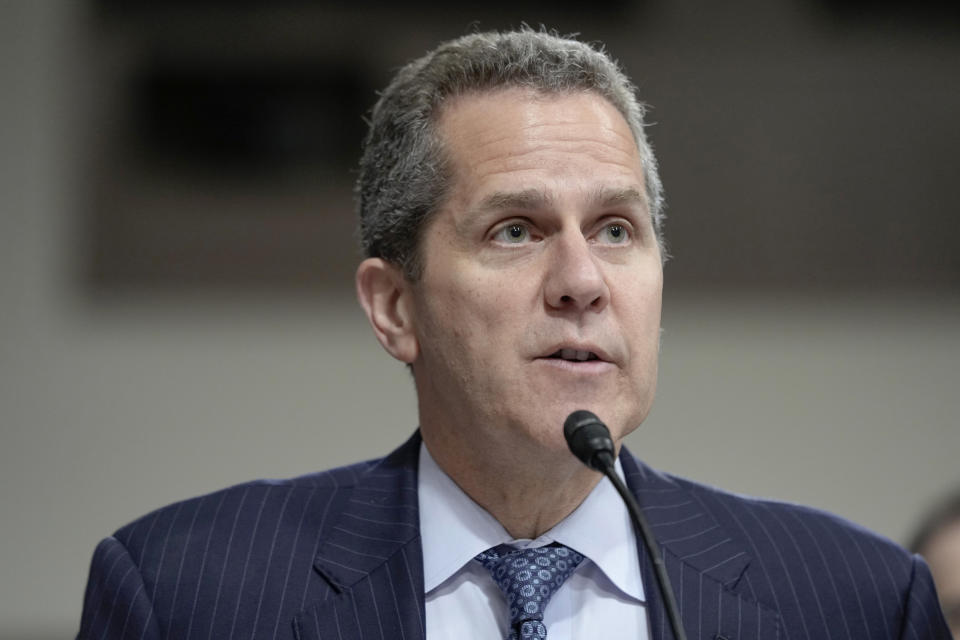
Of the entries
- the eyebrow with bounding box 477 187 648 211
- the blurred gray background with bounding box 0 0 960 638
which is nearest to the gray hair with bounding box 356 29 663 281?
the eyebrow with bounding box 477 187 648 211

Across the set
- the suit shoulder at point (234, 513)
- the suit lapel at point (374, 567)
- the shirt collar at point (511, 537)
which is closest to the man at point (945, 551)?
the shirt collar at point (511, 537)

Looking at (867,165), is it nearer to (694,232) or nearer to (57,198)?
(694,232)

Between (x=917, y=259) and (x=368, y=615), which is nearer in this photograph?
(x=368, y=615)

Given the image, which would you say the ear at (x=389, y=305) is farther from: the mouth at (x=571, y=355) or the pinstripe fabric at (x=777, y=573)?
the pinstripe fabric at (x=777, y=573)

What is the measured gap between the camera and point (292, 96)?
4.86 m

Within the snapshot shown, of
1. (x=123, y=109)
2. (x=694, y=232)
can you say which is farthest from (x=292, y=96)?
(x=694, y=232)

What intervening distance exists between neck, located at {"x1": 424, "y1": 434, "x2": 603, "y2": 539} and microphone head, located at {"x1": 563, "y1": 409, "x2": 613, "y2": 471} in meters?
0.28

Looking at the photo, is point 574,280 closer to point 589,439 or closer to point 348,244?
point 589,439

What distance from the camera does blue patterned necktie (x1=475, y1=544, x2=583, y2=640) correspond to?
1985 mm

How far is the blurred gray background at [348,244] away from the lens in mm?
4727

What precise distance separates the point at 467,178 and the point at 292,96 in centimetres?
292

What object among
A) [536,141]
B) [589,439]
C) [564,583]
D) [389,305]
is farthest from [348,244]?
[589,439]

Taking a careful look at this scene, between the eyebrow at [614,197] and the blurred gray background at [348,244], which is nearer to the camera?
the eyebrow at [614,197]

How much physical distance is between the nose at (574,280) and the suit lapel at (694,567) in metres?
0.47
